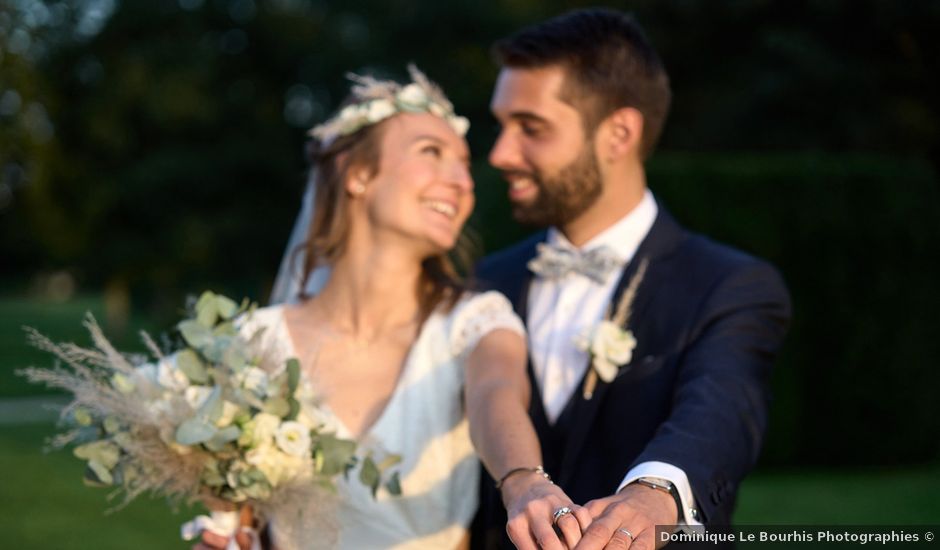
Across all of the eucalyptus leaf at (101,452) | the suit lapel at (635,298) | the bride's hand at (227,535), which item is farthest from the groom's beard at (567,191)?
the eucalyptus leaf at (101,452)

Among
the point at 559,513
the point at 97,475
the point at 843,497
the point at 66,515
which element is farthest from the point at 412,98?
the point at 66,515

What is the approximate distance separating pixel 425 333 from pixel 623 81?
1185mm

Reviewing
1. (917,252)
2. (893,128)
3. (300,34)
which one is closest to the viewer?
(917,252)

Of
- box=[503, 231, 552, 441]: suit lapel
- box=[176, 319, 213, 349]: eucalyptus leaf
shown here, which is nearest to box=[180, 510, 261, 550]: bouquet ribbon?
box=[176, 319, 213, 349]: eucalyptus leaf

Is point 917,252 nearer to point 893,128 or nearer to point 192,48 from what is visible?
point 893,128

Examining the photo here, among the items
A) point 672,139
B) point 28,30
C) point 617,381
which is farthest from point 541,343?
point 672,139

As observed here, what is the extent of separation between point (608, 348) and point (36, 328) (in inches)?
216

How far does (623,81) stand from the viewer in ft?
12.8

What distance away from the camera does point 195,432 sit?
2.87 metres

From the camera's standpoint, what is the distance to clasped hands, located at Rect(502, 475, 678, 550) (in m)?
2.18

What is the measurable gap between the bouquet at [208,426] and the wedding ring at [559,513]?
38.3 inches

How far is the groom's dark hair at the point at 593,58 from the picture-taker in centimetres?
385

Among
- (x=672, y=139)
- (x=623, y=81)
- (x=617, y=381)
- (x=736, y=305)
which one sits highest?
(x=623, y=81)

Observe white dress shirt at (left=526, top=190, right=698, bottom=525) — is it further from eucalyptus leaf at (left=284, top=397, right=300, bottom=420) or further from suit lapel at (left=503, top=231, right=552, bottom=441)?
eucalyptus leaf at (left=284, top=397, right=300, bottom=420)
